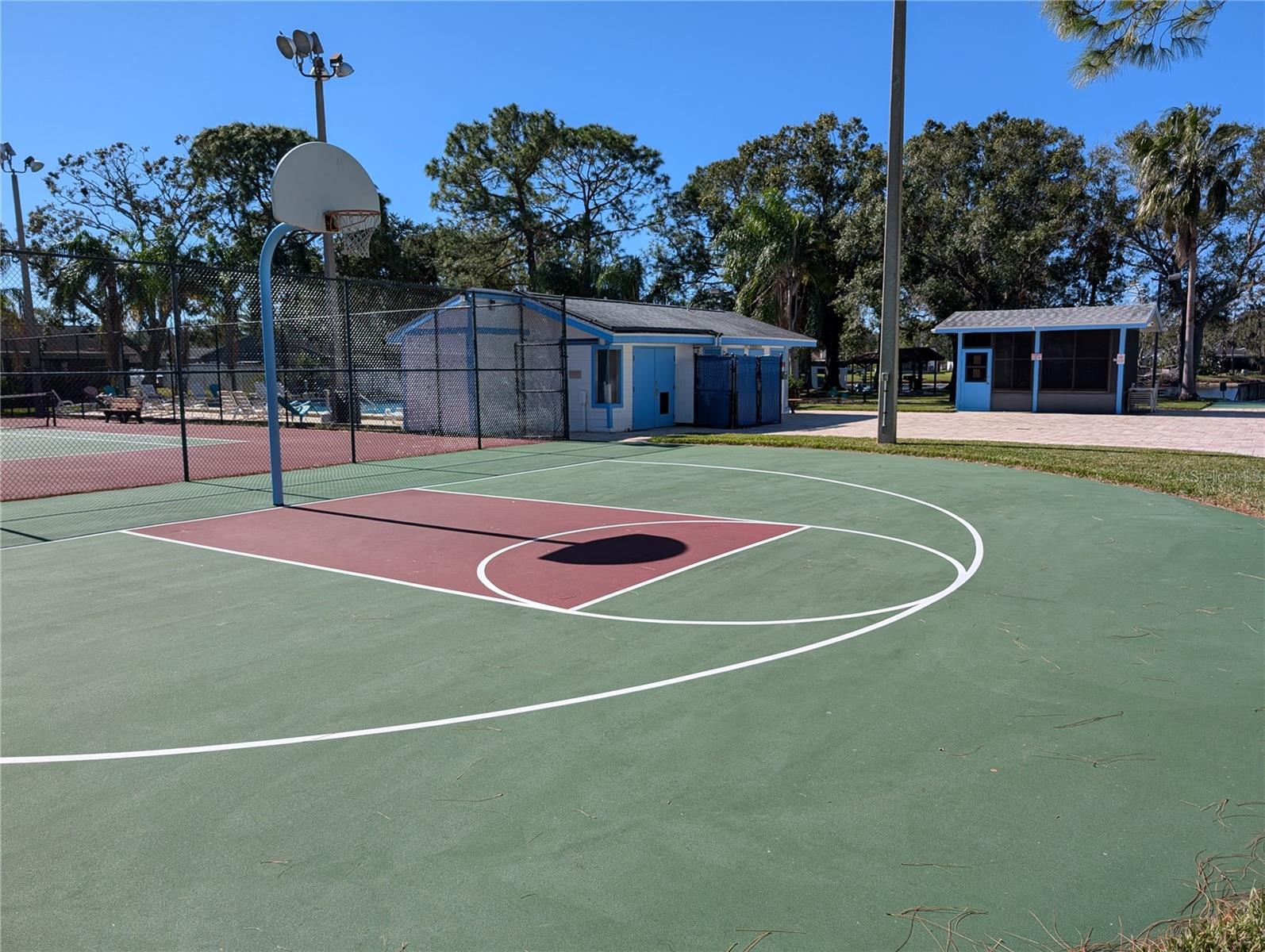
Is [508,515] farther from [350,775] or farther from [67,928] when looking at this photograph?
[67,928]

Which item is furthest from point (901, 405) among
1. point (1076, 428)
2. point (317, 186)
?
point (317, 186)

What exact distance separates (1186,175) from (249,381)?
38.2 m

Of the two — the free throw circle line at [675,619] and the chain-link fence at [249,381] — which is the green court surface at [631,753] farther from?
the chain-link fence at [249,381]

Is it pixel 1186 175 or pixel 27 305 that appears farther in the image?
pixel 1186 175

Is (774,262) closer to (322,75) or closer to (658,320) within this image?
(658,320)

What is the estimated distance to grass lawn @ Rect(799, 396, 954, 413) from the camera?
34.7 meters

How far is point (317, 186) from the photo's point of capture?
38.3 feet

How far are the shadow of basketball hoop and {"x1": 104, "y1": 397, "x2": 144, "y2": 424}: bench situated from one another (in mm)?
25208

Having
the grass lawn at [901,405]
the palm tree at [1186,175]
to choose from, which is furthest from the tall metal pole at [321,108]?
the palm tree at [1186,175]

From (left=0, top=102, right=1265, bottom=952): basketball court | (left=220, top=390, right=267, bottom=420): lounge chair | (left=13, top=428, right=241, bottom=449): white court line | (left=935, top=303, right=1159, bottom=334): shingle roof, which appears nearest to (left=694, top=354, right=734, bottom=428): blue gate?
(left=13, top=428, right=241, bottom=449): white court line

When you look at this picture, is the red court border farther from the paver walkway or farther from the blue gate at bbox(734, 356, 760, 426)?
the blue gate at bbox(734, 356, 760, 426)

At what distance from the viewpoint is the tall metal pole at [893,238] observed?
60.5 ft

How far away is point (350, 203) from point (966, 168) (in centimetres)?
3530

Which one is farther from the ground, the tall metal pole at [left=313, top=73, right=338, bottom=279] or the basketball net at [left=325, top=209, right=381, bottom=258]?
the tall metal pole at [left=313, top=73, right=338, bottom=279]
